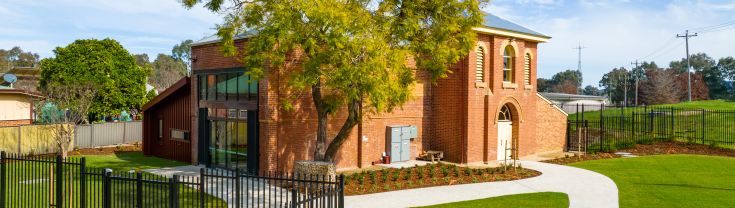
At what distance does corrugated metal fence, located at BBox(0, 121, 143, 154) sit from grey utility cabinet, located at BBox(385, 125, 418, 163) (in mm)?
15166

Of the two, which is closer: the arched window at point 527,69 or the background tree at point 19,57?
the arched window at point 527,69

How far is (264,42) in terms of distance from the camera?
14336 mm

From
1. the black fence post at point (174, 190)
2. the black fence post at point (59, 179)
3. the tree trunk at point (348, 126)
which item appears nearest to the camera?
the black fence post at point (174, 190)

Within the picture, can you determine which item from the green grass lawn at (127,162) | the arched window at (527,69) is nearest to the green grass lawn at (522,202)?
the arched window at (527,69)

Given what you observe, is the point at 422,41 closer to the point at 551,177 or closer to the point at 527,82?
the point at 551,177

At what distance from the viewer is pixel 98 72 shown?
1341 inches

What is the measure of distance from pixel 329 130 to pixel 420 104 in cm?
476

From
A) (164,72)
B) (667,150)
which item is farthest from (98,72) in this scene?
(164,72)

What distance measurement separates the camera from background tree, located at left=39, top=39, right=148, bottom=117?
3372 centimetres

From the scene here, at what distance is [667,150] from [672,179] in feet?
29.5

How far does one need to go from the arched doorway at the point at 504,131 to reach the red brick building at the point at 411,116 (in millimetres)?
45

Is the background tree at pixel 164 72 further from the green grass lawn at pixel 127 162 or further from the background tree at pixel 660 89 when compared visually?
the background tree at pixel 660 89

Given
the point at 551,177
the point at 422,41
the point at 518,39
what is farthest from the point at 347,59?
the point at 518,39

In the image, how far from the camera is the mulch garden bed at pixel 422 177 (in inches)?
623
